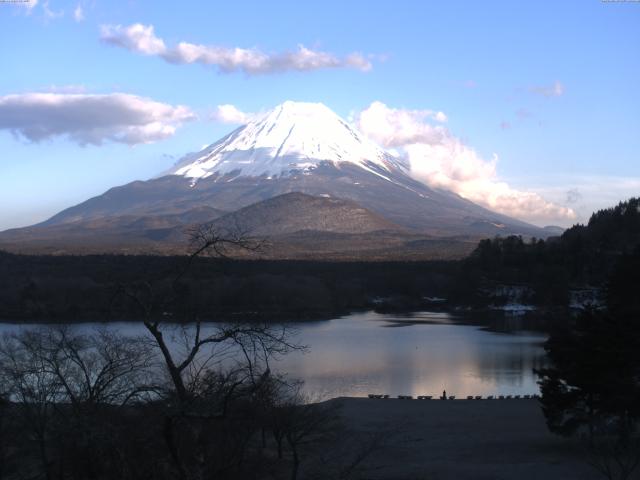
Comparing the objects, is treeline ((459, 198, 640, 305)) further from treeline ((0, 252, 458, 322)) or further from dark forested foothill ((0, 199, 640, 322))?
treeline ((0, 252, 458, 322))

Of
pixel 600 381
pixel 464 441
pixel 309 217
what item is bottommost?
pixel 464 441

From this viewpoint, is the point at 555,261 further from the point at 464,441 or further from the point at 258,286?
Result: the point at 464,441

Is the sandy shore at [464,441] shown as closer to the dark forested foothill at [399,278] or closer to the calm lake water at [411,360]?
the calm lake water at [411,360]

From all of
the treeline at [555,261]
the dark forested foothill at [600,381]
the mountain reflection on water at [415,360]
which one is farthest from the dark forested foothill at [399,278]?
the dark forested foothill at [600,381]

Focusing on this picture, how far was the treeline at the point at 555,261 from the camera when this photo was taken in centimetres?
5156

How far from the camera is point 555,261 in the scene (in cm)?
5516

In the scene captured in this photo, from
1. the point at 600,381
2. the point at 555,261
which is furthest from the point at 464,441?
the point at 555,261

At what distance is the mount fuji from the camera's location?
11431 cm

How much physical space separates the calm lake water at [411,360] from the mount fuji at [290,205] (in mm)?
57087

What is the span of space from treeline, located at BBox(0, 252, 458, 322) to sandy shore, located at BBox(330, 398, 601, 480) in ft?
31.9

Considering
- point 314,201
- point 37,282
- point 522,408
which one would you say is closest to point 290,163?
point 314,201

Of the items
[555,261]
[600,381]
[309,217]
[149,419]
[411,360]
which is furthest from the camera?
[309,217]

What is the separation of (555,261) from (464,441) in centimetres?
4253

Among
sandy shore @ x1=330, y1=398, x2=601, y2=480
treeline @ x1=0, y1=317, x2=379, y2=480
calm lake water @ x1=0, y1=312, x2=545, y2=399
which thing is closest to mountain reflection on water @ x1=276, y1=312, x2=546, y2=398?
calm lake water @ x1=0, y1=312, x2=545, y2=399
